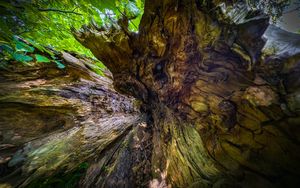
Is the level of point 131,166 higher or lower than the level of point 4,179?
lower

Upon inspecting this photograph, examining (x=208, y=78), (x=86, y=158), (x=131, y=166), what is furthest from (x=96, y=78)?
(x=208, y=78)

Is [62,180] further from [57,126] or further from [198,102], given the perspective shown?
[198,102]

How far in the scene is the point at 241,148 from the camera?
122cm

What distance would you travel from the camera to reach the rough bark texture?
0.96m

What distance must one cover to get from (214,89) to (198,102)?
0.78 ft

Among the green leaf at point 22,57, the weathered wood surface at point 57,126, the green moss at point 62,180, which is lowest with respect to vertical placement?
the green moss at point 62,180

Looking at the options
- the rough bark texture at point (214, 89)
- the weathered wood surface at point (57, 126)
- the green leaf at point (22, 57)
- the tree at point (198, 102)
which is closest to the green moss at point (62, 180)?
the weathered wood surface at point (57, 126)

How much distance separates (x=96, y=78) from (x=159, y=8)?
251 cm

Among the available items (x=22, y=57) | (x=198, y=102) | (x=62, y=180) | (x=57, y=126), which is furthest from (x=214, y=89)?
(x=62, y=180)

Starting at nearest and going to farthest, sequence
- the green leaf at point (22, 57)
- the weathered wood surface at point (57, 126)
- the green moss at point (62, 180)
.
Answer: the green leaf at point (22, 57), the weathered wood surface at point (57, 126), the green moss at point (62, 180)

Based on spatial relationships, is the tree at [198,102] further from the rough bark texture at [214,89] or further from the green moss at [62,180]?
the green moss at [62,180]

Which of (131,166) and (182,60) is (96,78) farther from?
(182,60)

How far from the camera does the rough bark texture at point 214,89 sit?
3.16 feet

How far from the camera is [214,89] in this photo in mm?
1375
